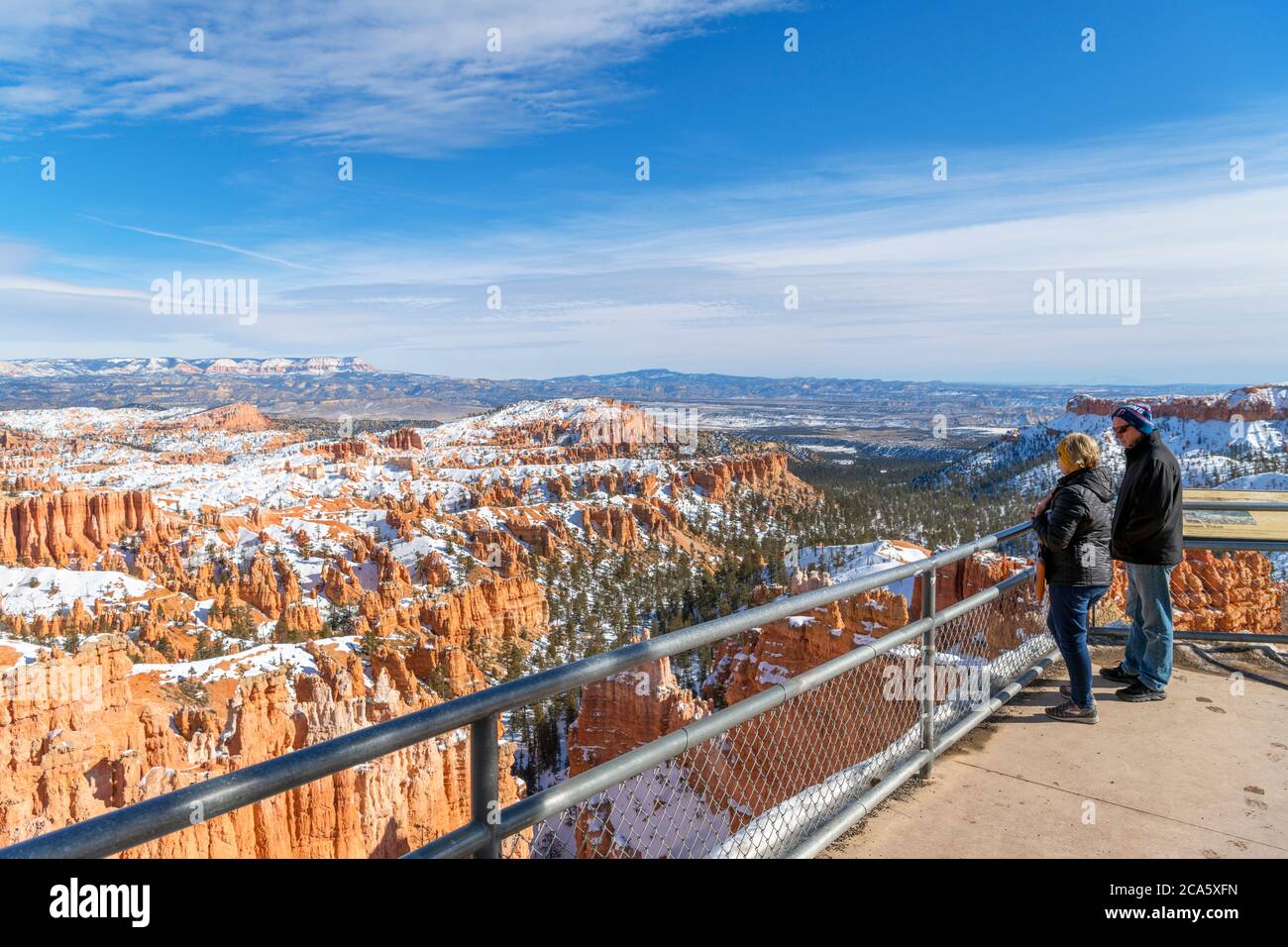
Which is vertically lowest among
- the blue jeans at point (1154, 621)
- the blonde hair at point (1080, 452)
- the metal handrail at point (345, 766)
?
the blue jeans at point (1154, 621)

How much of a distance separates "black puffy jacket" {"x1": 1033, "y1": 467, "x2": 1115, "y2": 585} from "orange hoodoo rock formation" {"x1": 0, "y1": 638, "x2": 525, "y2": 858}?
14805 millimetres

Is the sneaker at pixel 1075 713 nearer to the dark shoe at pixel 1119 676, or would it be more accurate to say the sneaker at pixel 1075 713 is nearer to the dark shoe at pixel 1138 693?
the dark shoe at pixel 1138 693

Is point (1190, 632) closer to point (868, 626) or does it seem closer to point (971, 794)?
point (971, 794)

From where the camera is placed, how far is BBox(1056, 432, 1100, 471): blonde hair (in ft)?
16.8

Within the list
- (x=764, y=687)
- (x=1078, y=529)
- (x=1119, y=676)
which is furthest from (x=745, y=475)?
(x=1078, y=529)

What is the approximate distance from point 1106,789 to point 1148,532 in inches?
73.8

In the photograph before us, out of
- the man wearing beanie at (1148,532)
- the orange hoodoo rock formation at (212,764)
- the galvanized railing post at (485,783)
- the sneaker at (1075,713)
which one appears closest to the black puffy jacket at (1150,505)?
the man wearing beanie at (1148,532)

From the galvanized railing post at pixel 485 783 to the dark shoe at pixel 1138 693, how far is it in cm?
522

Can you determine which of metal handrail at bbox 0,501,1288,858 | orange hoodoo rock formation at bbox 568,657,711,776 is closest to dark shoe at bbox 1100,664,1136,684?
metal handrail at bbox 0,501,1288,858

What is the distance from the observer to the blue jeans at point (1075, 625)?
5254mm

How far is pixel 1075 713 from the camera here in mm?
5406

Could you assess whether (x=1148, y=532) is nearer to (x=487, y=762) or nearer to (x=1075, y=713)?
(x=1075, y=713)

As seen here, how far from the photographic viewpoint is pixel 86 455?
132 metres
